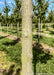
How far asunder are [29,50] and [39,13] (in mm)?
7173

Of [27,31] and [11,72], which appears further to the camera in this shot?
[11,72]

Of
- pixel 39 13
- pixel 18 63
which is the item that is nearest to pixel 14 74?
pixel 18 63

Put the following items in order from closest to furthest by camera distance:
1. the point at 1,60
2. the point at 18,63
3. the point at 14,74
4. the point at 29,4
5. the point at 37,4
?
the point at 29,4, the point at 14,74, the point at 18,63, the point at 1,60, the point at 37,4

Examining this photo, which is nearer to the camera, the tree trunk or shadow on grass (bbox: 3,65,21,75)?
the tree trunk

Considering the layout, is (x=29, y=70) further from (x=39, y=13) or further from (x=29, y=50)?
(x=39, y=13)

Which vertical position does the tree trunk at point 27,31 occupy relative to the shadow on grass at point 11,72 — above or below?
above

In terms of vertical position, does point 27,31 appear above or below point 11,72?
above

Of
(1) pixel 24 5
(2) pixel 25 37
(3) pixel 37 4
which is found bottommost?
(2) pixel 25 37

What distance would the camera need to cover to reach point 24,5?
42.2 inches

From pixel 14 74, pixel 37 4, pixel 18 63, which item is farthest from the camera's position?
pixel 37 4

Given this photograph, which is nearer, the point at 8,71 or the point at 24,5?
the point at 24,5

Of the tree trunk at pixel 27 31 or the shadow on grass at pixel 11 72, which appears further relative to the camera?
the shadow on grass at pixel 11 72

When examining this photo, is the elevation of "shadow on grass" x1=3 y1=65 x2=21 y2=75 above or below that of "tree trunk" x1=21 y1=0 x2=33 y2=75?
below

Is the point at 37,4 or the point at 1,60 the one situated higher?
the point at 37,4
